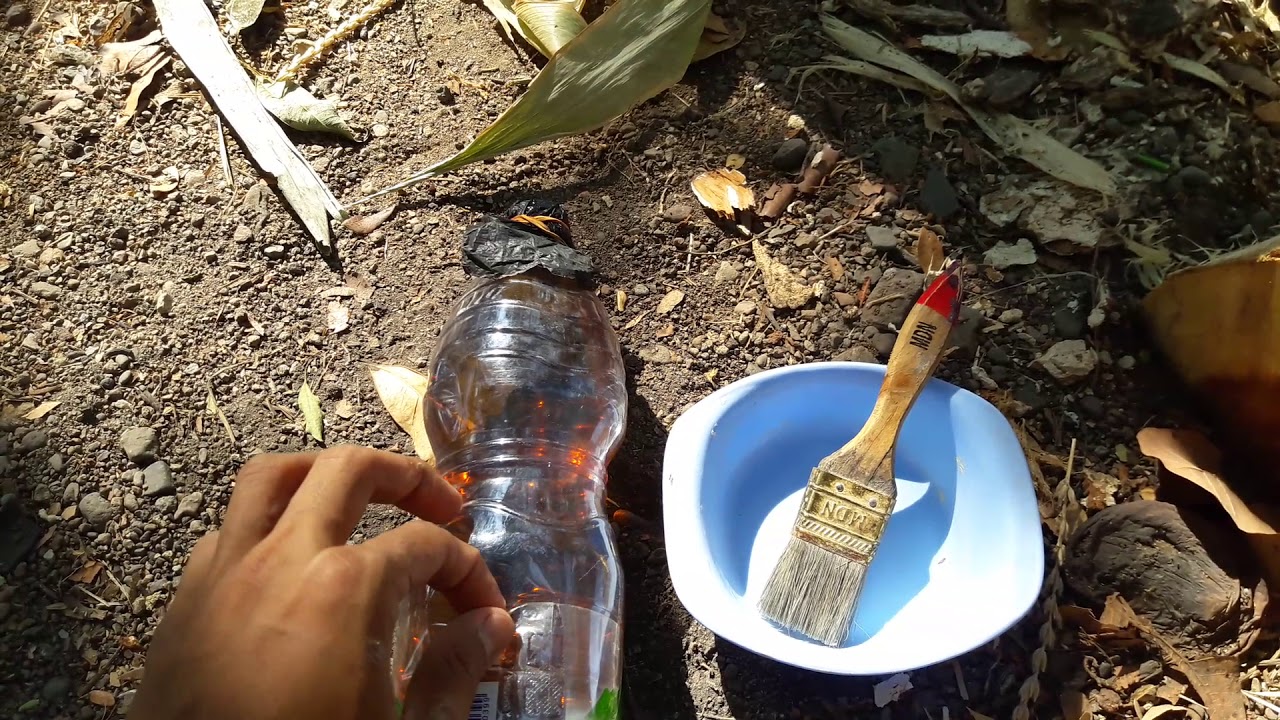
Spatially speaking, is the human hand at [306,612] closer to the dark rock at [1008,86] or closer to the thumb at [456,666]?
the thumb at [456,666]

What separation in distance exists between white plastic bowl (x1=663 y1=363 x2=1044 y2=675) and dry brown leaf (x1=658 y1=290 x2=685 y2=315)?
30cm

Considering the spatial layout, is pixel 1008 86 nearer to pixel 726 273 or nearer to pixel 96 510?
pixel 726 273

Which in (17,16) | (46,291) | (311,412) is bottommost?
(311,412)

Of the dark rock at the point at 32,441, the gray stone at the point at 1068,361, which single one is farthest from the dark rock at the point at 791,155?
the dark rock at the point at 32,441

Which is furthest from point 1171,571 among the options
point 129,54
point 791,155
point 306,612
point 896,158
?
point 129,54

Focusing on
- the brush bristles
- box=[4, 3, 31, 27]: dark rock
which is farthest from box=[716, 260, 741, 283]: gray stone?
box=[4, 3, 31, 27]: dark rock

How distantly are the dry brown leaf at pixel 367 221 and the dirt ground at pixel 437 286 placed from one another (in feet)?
0.05

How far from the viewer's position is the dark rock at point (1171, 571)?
4.09 feet

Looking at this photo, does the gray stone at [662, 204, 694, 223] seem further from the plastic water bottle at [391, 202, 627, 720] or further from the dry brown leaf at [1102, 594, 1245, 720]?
the dry brown leaf at [1102, 594, 1245, 720]

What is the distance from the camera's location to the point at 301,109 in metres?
1.75

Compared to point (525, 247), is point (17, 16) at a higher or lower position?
higher

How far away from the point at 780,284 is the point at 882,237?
0.22 metres

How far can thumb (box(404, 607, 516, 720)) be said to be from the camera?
94cm

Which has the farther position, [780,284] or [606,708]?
[780,284]
